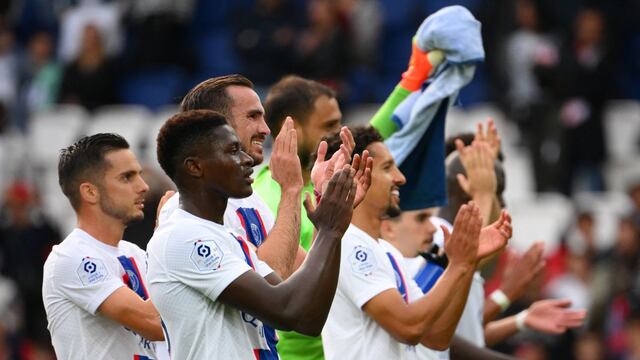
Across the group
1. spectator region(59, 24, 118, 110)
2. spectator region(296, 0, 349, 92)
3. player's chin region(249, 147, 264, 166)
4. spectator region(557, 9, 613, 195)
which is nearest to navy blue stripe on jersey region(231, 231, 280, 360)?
player's chin region(249, 147, 264, 166)

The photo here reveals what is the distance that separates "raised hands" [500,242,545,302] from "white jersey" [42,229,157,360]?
8.76 feet

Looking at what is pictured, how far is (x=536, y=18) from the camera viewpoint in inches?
613

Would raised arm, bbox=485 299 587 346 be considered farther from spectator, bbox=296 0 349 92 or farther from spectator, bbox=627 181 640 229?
spectator, bbox=296 0 349 92

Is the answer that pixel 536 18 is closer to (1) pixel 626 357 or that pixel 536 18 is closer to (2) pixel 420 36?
(1) pixel 626 357

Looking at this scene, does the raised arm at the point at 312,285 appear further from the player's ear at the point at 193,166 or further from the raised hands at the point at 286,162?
the raised hands at the point at 286,162

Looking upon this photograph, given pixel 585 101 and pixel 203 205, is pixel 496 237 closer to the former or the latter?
pixel 203 205

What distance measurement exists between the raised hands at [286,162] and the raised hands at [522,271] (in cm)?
267

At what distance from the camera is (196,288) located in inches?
216

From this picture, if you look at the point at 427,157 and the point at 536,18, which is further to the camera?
the point at 536,18

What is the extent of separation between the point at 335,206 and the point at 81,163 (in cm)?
178

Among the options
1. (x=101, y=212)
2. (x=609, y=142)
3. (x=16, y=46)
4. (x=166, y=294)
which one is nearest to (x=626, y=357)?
(x=609, y=142)

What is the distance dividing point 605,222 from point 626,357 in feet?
7.92

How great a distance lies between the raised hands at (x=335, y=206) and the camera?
5.44 m

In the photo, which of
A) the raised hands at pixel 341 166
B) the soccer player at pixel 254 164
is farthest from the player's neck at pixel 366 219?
the raised hands at pixel 341 166
